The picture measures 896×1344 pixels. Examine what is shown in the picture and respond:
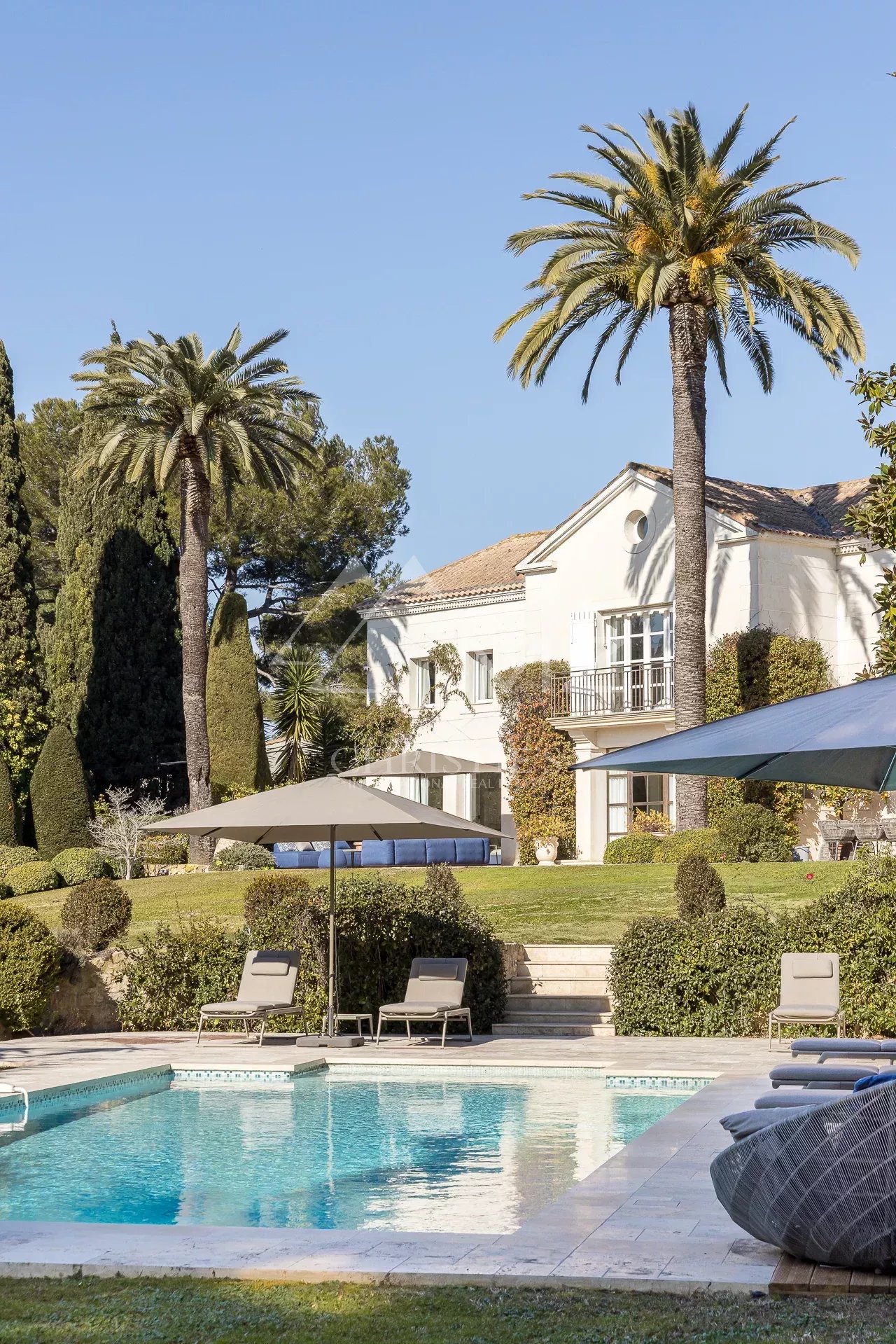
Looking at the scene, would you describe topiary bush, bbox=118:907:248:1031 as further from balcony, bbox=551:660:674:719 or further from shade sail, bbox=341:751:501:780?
balcony, bbox=551:660:674:719

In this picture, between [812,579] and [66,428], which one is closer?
[812,579]

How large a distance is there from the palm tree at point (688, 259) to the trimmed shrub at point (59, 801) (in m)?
14.9

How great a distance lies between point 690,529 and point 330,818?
43.2 ft

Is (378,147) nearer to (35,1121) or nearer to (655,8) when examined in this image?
(655,8)

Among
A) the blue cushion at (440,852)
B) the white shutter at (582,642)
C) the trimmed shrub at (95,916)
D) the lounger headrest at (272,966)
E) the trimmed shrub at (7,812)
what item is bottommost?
the lounger headrest at (272,966)

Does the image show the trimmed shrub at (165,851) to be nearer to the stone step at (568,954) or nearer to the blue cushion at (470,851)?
the blue cushion at (470,851)

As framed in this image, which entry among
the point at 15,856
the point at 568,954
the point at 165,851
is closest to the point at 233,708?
the point at 165,851

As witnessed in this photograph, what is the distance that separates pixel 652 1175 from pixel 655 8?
9.62m

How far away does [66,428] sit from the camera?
47.6 m

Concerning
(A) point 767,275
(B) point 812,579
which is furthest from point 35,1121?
(B) point 812,579

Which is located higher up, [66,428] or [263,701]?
[66,428]

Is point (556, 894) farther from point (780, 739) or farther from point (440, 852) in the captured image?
point (780, 739)

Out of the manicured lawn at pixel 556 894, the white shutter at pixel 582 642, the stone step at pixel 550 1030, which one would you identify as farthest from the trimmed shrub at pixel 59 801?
the stone step at pixel 550 1030

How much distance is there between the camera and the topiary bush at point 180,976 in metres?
17.3
